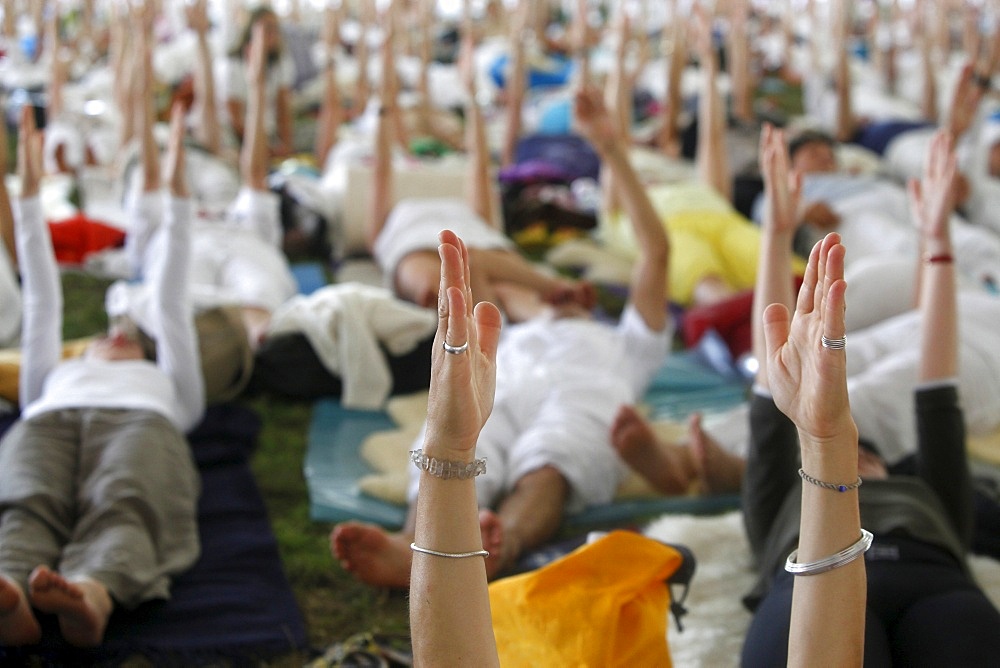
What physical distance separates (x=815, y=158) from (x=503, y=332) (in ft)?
7.13

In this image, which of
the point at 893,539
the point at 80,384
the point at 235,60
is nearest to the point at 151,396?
the point at 80,384

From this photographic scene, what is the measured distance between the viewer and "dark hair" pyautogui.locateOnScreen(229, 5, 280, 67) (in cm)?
484

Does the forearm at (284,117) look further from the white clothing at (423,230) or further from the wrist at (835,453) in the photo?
the wrist at (835,453)

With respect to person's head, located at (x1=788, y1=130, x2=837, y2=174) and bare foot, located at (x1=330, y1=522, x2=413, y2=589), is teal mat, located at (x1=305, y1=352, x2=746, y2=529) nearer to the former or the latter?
bare foot, located at (x1=330, y1=522, x2=413, y2=589)

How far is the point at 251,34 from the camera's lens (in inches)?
195

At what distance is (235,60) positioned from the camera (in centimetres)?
508

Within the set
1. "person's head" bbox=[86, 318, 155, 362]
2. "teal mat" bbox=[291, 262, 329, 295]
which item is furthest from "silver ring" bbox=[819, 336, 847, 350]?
"teal mat" bbox=[291, 262, 329, 295]

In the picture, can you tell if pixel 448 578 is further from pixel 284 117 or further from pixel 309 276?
pixel 284 117

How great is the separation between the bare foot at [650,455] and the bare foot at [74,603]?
3.32ft

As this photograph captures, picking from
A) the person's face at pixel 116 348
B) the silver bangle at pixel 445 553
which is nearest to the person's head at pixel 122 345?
the person's face at pixel 116 348

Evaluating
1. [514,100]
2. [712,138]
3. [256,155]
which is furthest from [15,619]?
[514,100]

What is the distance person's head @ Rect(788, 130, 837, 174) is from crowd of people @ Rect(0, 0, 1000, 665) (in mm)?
19

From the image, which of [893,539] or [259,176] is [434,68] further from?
[893,539]

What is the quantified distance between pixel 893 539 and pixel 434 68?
567cm
